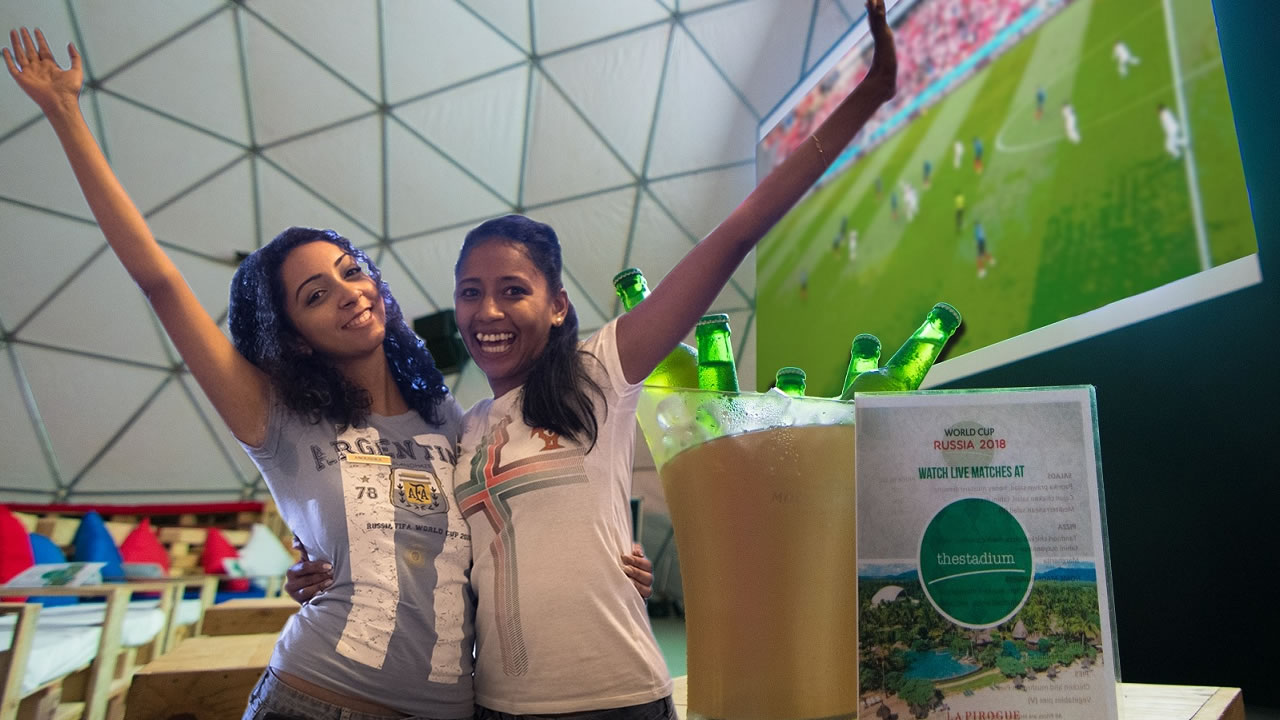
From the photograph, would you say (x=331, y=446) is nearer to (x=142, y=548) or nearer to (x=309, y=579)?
(x=309, y=579)

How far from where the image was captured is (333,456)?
0.81 m

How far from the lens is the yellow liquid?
563 millimetres

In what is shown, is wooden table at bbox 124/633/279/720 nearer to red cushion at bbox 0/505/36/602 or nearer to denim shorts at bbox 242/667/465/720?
red cushion at bbox 0/505/36/602

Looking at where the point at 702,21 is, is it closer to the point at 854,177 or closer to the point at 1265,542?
the point at 854,177

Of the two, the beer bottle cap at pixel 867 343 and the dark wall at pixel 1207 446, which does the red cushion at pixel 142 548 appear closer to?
the dark wall at pixel 1207 446

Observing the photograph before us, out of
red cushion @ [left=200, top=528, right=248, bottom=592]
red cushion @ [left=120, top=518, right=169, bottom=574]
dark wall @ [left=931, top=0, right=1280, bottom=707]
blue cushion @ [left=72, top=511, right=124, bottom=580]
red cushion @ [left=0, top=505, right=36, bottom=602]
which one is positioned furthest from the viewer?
red cushion @ [left=200, top=528, right=248, bottom=592]

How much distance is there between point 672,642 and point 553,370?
13.2ft

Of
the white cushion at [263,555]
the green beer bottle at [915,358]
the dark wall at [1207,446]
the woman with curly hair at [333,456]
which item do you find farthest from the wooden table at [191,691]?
the white cushion at [263,555]

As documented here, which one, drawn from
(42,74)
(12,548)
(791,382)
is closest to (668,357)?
(791,382)

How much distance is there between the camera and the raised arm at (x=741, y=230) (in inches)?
27.9

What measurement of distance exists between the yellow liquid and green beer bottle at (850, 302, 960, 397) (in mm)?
86

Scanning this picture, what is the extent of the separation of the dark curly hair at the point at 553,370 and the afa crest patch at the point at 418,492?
114mm

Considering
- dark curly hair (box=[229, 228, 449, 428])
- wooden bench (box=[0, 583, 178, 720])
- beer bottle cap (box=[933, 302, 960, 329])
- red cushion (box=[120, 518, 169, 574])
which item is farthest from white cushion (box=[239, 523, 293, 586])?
beer bottle cap (box=[933, 302, 960, 329])

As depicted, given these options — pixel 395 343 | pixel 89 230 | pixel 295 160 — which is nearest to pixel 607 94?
pixel 295 160
